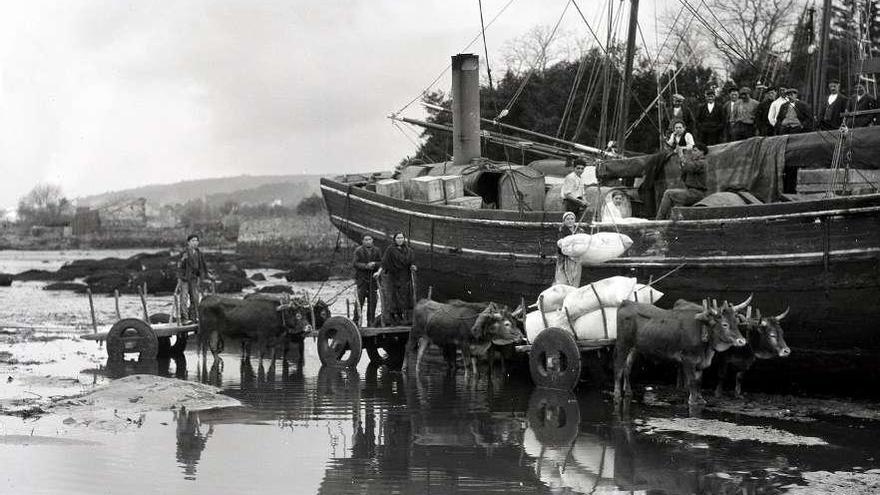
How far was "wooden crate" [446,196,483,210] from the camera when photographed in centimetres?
2219

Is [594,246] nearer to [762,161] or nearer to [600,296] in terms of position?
[600,296]

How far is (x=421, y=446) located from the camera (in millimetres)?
12617

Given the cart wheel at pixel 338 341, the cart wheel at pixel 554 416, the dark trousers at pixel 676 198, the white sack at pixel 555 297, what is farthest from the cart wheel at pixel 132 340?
the dark trousers at pixel 676 198

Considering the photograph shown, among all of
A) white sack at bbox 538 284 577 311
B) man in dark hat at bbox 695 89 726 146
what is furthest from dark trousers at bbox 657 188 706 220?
man in dark hat at bbox 695 89 726 146

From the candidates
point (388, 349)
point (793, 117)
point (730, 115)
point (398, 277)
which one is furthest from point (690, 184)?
point (388, 349)

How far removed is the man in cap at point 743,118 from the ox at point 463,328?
6.26 m

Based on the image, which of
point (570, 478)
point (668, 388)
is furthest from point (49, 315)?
point (570, 478)

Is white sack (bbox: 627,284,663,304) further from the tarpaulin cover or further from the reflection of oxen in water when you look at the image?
the reflection of oxen in water

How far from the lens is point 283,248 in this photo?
72188 millimetres

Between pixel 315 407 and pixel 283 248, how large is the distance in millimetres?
57772

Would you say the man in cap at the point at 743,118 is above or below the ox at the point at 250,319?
above

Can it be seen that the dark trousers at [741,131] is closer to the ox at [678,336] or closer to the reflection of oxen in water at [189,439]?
the ox at [678,336]

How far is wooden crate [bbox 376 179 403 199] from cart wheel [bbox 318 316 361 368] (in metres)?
5.08

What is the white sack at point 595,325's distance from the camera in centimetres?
1573
